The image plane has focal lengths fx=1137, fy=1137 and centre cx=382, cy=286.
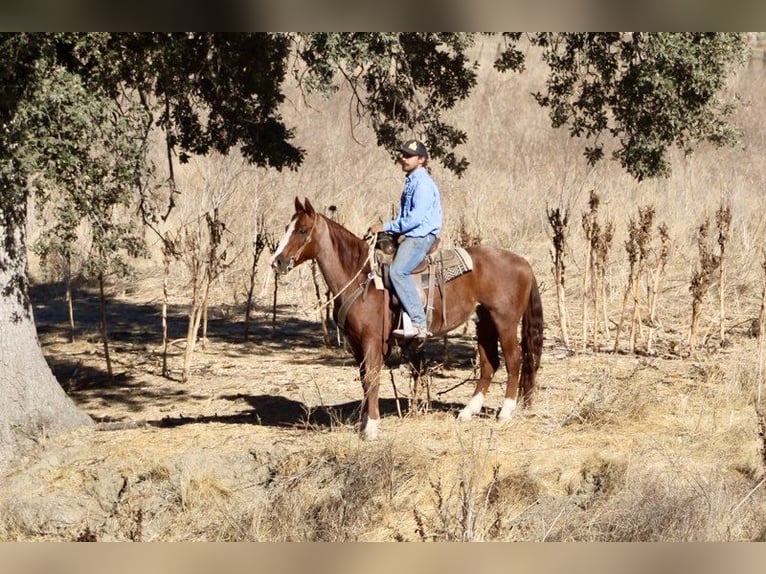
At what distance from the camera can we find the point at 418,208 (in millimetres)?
9398

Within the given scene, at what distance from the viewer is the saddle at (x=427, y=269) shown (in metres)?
9.79

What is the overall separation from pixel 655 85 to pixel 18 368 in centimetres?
632

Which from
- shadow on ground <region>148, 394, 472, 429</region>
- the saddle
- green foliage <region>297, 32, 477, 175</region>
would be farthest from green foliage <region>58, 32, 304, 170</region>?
shadow on ground <region>148, 394, 472, 429</region>

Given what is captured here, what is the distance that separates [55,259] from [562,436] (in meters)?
12.7

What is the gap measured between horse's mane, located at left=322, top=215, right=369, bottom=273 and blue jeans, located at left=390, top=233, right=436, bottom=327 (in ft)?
1.15

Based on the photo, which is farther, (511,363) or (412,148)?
(511,363)

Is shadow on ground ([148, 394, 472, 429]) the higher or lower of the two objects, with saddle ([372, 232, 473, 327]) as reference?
lower

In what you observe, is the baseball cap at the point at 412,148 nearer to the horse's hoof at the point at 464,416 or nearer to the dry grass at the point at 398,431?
the dry grass at the point at 398,431

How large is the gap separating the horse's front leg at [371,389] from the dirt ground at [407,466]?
8.8 inches

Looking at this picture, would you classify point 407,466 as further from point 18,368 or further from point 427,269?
point 18,368

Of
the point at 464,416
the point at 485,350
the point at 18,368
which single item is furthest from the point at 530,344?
the point at 18,368

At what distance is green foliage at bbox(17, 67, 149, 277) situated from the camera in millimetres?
8250

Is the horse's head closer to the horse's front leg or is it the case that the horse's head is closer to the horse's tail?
the horse's front leg
